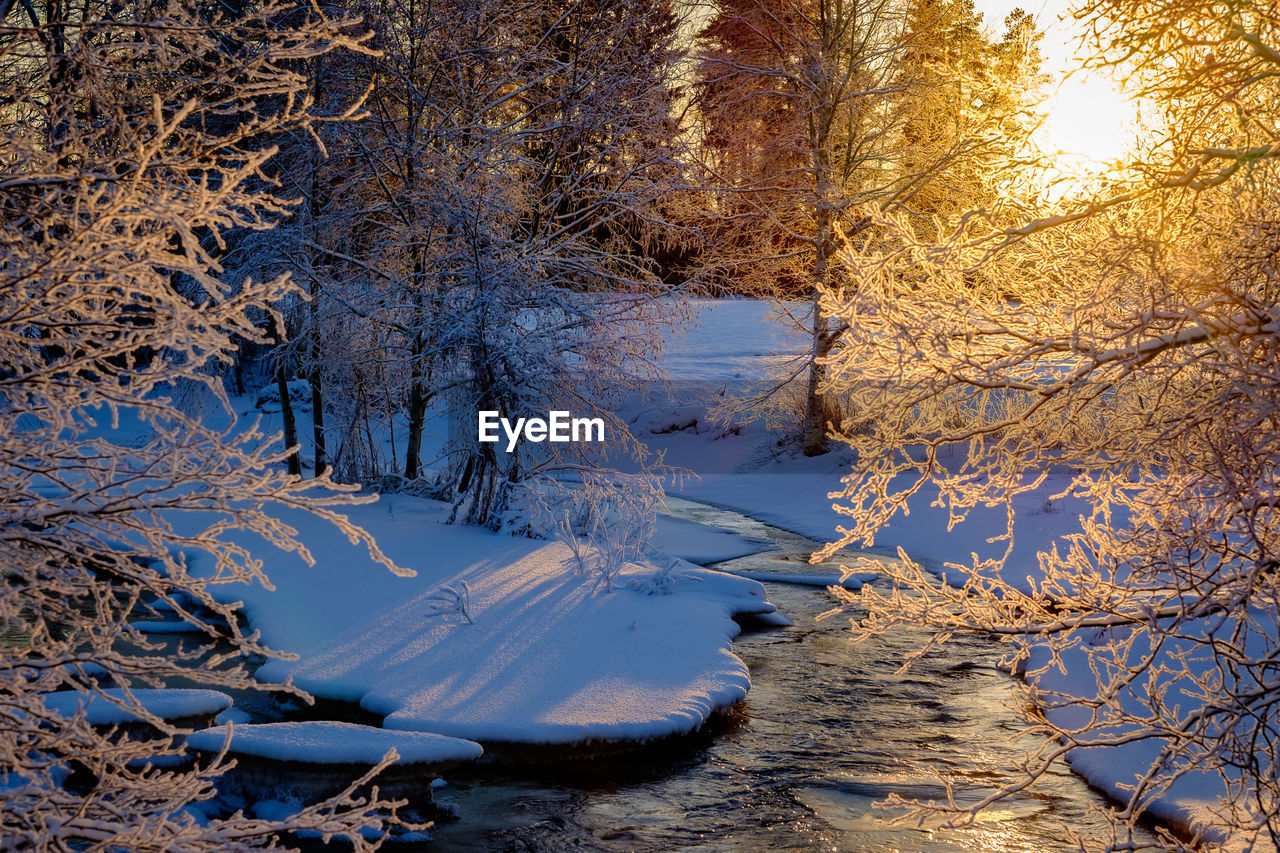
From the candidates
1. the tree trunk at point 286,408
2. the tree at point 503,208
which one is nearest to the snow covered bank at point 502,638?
the tree at point 503,208

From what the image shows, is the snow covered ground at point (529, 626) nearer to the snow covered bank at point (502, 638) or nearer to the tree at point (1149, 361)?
the snow covered bank at point (502, 638)

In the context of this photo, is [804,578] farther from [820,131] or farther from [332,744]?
[820,131]

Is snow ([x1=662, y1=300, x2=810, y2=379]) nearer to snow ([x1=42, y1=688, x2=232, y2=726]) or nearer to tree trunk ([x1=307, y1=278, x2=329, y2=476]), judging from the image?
tree trunk ([x1=307, y1=278, x2=329, y2=476])

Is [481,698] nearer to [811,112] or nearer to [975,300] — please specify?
[975,300]

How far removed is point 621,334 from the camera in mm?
13430

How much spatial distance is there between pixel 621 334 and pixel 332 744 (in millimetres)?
7868

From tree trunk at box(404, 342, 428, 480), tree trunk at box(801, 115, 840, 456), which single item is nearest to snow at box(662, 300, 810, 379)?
tree trunk at box(801, 115, 840, 456)

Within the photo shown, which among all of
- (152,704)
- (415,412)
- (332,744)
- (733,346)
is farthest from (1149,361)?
(733,346)

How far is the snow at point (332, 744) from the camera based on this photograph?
6309 millimetres

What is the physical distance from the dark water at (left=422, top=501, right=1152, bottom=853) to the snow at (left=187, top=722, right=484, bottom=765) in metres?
0.35

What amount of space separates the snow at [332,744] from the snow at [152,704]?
0.64m

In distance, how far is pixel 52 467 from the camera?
2984 mm

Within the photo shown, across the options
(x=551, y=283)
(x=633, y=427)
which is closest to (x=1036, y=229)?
(x=551, y=283)

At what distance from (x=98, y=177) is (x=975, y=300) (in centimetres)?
375
